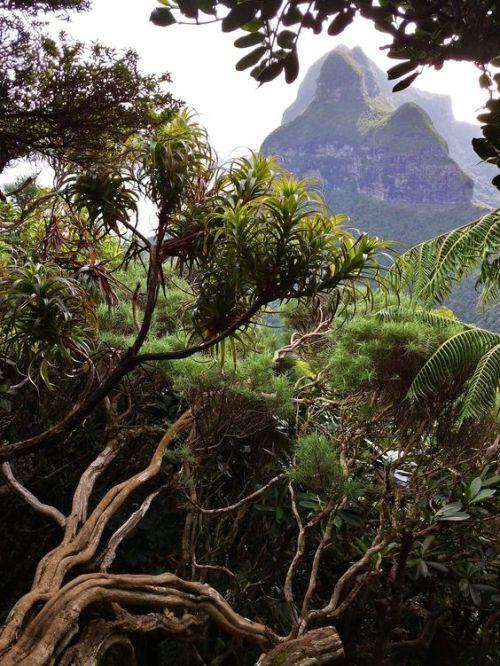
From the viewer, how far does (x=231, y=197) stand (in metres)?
2.13

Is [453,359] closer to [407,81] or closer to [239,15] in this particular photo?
[407,81]

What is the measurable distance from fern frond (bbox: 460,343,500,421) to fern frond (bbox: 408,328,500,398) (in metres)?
0.09

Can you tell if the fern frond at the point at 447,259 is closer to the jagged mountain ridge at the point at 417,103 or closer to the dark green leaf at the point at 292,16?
the dark green leaf at the point at 292,16

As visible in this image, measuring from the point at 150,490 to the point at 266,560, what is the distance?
1.17 meters

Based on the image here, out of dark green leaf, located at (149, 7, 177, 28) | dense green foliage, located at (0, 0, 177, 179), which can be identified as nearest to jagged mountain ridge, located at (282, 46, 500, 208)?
dense green foliage, located at (0, 0, 177, 179)

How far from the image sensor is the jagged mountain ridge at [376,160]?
4794 cm

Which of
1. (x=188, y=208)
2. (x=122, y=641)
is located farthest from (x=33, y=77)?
(x=122, y=641)

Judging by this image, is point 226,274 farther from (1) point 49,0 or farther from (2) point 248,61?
(1) point 49,0

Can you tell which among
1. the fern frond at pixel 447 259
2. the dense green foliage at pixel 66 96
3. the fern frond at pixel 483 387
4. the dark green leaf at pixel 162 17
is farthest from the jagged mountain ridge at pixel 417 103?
the dark green leaf at pixel 162 17

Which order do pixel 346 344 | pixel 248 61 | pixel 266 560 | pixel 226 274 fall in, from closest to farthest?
pixel 248 61 → pixel 226 274 → pixel 346 344 → pixel 266 560

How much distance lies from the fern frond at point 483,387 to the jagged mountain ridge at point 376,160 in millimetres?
38702

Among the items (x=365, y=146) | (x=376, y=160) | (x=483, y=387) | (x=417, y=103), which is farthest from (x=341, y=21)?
(x=417, y=103)

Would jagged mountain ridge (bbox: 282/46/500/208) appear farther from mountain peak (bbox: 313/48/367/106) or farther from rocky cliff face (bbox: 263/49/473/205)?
mountain peak (bbox: 313/48/367/106)

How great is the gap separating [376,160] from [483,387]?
56034mm
